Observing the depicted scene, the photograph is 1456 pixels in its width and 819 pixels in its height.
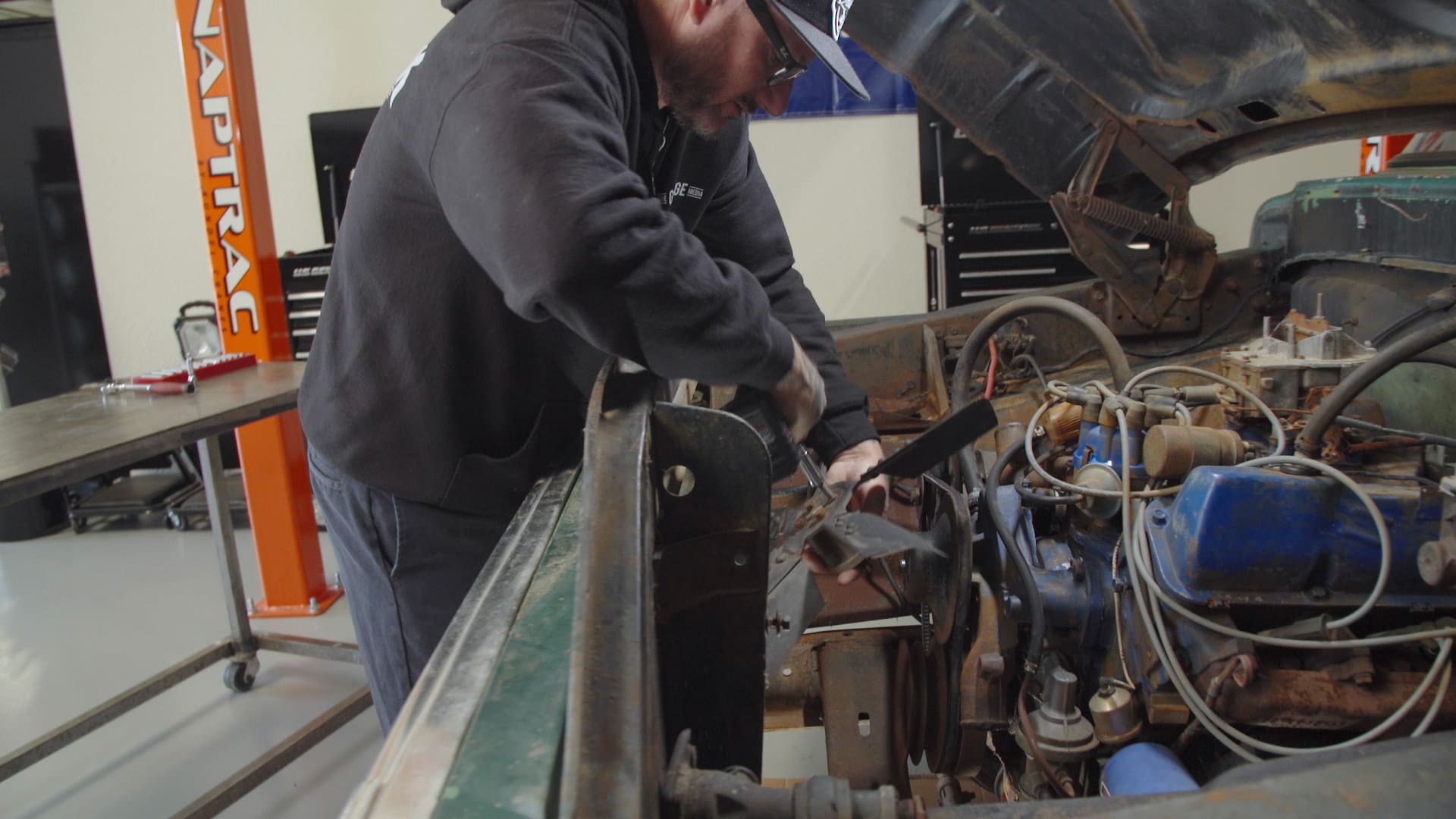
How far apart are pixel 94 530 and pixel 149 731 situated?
2.06 metres

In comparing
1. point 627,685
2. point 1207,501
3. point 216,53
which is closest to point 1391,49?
point 1207,501

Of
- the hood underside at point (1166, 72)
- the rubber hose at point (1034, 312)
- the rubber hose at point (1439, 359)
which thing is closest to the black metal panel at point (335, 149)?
the hood underside at point (1166, 72)

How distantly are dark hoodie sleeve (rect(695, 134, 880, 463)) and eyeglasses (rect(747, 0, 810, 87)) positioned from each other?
0.96ft

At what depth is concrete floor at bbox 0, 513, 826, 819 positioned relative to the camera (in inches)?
84.2

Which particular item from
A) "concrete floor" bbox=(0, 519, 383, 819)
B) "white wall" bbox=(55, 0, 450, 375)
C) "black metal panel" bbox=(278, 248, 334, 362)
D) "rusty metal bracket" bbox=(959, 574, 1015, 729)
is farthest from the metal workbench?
"white wall" bbox=(55, 0, 450, 375)

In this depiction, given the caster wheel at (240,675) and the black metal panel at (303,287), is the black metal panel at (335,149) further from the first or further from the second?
the caster wheel at (240,675)

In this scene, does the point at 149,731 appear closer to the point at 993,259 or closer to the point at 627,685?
the point at 627,685

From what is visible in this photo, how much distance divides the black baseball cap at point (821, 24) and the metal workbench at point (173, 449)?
1.46 m

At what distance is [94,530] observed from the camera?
4.01 metres

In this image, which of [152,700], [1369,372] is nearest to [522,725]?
[1369,372]

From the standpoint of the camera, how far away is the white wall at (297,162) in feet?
13.9

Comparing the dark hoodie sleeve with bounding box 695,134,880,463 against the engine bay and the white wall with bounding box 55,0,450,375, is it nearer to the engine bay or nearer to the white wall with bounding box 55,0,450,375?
the engine bay

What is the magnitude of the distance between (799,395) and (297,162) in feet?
13.8

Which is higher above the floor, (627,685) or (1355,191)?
(1355,191)
